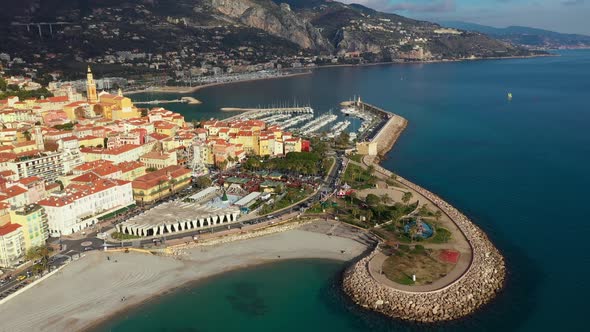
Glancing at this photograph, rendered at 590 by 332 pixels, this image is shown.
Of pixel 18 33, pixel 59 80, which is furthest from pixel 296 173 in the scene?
pixel 18 33

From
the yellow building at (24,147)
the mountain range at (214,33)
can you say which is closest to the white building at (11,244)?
the yellow building at (24,147)

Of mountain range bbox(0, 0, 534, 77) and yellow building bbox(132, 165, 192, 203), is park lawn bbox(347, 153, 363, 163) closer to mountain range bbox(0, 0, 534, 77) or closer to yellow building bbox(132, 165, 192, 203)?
yellow building bbox(132, 165, 192, 203)

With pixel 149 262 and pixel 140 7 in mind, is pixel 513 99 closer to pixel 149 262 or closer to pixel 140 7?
pixel 149 262

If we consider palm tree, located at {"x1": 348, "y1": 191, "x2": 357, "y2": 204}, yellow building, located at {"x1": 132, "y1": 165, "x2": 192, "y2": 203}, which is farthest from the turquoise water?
yellow building, located at {"x1": 132, "y1": 165, "x2": 192, "y2": 203}

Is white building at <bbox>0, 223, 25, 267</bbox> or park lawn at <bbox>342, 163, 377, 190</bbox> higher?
white building at <bbox>0, 223, 25, 267</bbox>

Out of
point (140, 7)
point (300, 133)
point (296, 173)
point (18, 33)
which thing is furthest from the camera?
point (140, 7)

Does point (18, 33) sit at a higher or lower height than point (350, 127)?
higher

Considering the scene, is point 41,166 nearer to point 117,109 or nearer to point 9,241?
point 9,241
